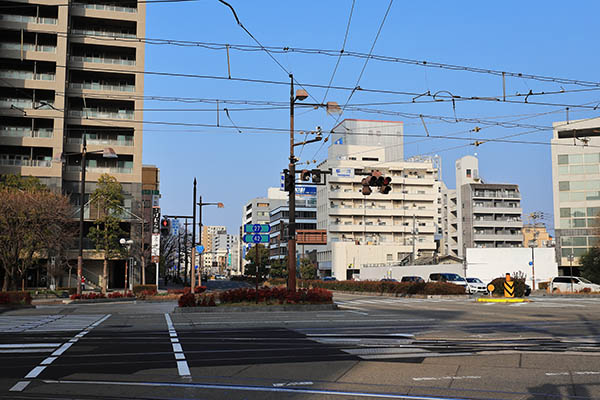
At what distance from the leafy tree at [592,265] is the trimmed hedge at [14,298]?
63.1 m

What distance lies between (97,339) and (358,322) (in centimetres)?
910

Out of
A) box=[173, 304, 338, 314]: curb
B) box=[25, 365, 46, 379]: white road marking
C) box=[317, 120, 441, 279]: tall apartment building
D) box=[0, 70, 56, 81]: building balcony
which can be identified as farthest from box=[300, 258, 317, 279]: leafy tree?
box=[25, 365, 46, 379]: white road marking

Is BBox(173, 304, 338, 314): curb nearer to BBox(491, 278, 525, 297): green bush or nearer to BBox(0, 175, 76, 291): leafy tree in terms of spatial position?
BBox(491, 278, 525, 297): green bush

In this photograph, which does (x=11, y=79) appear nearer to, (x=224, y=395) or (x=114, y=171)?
(x=114, y=171)

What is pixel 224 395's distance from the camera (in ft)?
25.4

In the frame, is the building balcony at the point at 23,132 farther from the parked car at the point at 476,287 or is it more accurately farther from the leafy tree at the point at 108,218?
the parked car at the point at 476,287

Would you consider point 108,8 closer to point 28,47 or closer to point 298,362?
point 28,47

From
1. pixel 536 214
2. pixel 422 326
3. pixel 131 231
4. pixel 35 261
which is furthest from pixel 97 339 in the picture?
pixel 536 214

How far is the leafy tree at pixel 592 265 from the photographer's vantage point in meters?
71.5

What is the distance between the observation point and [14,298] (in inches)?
1280

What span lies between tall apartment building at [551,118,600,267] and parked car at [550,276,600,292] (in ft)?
121

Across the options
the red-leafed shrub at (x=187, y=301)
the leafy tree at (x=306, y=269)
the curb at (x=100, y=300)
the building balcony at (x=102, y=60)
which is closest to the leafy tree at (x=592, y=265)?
the leafy tree at (x=306, y=269)

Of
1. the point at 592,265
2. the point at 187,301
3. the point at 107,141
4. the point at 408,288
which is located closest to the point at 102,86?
the point at 107,141

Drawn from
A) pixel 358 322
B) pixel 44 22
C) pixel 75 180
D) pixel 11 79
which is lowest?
pixel 358 322
